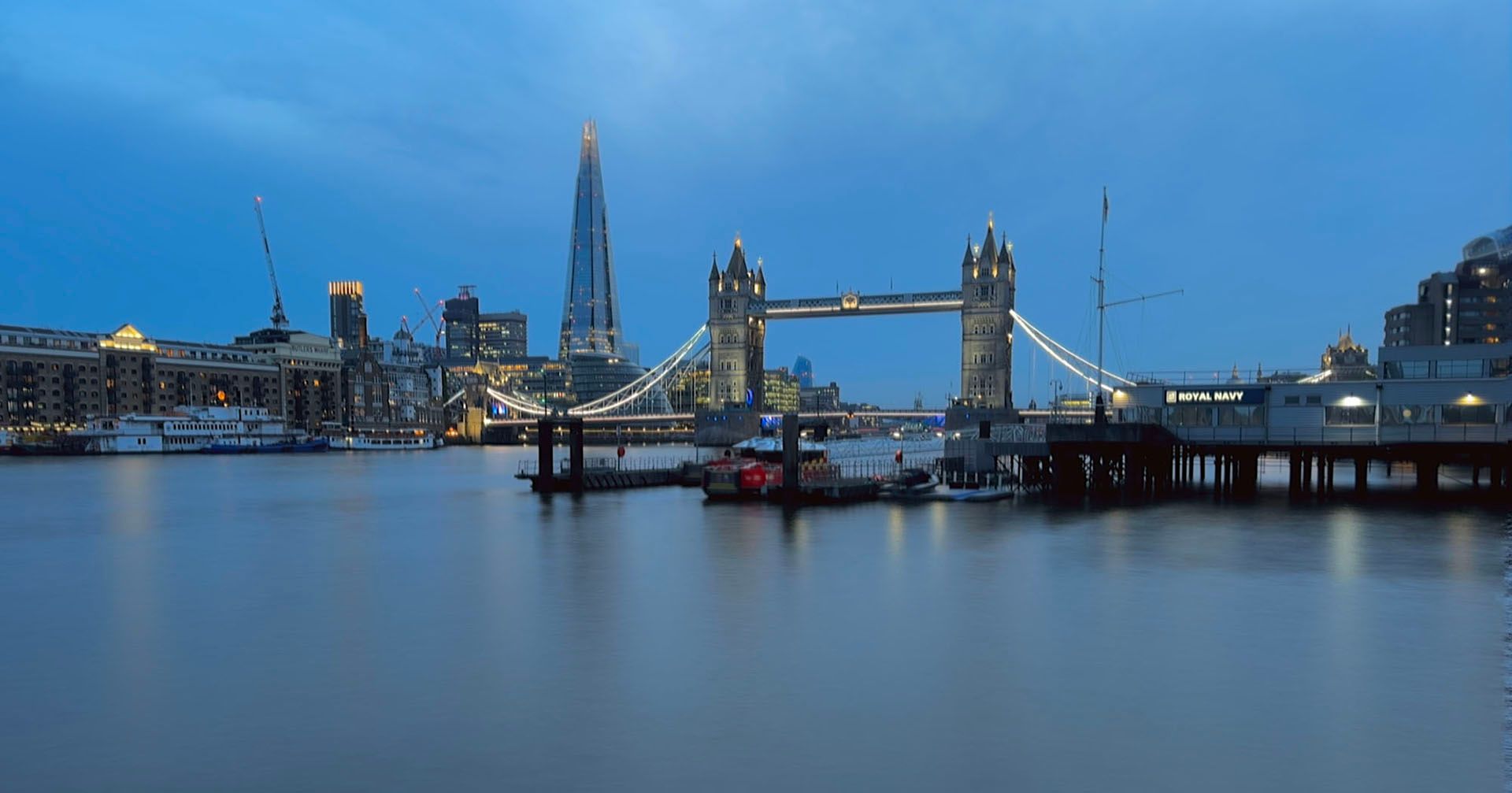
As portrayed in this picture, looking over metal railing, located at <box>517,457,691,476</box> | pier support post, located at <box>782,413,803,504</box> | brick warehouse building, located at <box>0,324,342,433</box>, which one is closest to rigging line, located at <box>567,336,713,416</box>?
brick warehouse building, located at <box>0,324,342,433</box>

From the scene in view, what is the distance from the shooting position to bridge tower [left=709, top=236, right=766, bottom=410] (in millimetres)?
171000

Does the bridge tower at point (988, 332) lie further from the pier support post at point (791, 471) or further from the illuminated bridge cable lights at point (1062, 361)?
the pier support post at point (791, 471)

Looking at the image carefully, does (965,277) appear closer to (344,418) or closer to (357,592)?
(344,418)

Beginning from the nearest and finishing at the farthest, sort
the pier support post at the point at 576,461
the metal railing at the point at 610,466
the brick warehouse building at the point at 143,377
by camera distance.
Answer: the pier support post at the point at 576,461, the metal railing at the point at 610,466, the brick warehouse building at the point at 143,377

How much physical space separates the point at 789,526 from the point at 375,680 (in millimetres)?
26540

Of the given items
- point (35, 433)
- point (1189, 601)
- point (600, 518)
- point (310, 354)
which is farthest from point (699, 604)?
point (310, 354)

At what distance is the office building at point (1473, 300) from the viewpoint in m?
131

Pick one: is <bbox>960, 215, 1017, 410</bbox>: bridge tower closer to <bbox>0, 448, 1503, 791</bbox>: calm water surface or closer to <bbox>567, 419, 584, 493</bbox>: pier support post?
<bbox>567, 419, 584, 493</bbox>: pier support post

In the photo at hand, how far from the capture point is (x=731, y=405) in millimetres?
163000

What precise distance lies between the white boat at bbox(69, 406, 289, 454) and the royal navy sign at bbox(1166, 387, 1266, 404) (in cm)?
13387

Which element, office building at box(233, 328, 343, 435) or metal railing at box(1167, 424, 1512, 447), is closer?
metal railing at box(1167, 424, 1512, 447)

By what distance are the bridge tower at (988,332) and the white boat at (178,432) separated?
340 feet

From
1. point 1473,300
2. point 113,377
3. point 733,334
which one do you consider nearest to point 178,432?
point 113,377

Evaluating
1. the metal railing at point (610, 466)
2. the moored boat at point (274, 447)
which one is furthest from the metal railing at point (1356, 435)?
the moored boat at point (274, 447)
